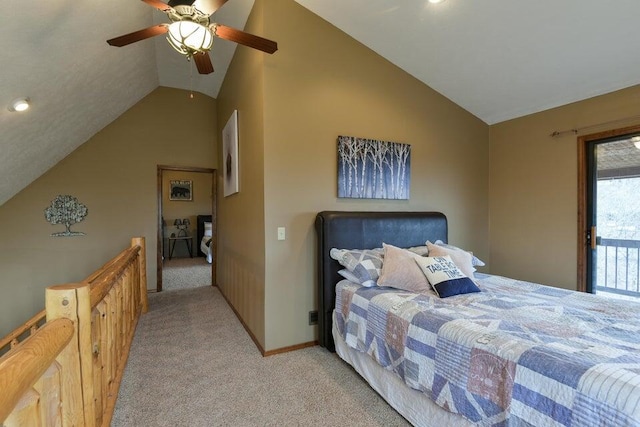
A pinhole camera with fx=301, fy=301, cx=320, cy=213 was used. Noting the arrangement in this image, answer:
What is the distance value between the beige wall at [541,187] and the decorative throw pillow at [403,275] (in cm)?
207

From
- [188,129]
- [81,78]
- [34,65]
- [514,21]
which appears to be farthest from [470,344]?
[188,129]

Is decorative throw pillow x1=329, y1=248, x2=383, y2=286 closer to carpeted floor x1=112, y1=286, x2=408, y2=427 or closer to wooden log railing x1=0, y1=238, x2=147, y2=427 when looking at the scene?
carpeted floor x1=112, y1=286, x2=408, y2=427

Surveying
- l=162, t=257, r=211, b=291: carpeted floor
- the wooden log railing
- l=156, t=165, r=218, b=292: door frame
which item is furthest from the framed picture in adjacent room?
the wooden log railing

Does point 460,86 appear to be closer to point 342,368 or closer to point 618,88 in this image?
point 618,88

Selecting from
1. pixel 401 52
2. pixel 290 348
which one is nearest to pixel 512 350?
pixel 290 348

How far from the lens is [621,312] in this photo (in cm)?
183

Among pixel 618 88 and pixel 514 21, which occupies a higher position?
pixel 514 21

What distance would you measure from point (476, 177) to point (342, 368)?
293 cm

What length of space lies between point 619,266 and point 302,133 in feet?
11.1

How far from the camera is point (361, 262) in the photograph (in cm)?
251

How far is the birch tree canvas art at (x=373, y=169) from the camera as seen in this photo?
2975 millimetres

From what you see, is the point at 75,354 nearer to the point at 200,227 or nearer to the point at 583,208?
the point at 583,208

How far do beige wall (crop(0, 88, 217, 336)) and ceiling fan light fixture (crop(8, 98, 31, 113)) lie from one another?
6.59 feet

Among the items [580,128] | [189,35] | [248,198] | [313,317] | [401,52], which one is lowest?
[313,317]
